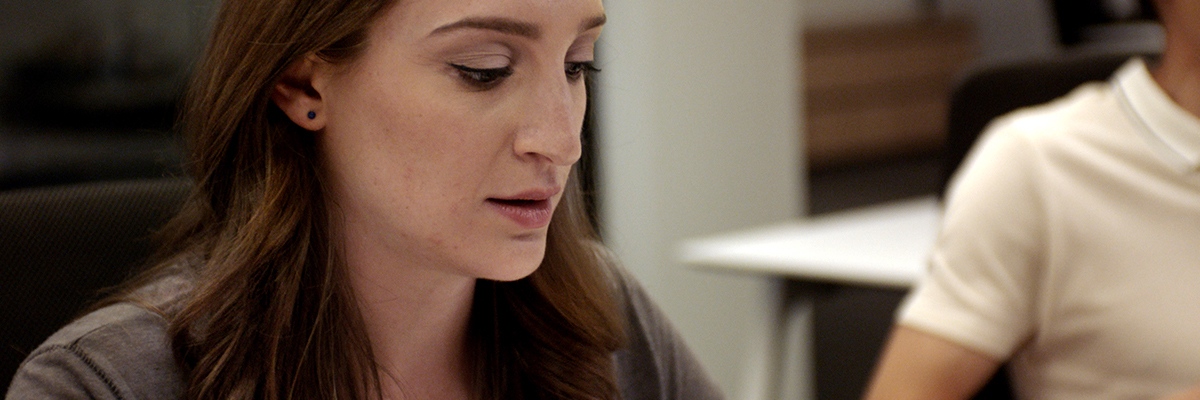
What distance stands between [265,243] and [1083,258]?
0.85 metres

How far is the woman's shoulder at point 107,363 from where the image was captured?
2.70 ft

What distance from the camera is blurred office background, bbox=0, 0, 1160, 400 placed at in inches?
94.2

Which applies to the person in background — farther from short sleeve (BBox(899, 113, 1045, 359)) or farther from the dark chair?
the dark chair

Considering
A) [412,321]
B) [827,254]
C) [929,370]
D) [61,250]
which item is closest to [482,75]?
[412,321]

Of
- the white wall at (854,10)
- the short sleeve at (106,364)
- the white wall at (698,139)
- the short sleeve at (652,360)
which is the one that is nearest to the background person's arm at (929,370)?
the short sleeve at (652,360)

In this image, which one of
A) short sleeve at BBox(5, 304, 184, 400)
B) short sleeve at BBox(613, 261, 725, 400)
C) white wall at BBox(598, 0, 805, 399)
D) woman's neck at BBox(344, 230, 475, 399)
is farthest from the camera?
white wall at BBox(598, 0, 805, 399)

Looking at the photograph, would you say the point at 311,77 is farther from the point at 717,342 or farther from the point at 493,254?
the point at 717,342

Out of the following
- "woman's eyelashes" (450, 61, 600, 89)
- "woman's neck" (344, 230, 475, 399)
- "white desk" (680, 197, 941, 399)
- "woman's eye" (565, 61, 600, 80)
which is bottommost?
"white desk" (680, 197, 941, 399)

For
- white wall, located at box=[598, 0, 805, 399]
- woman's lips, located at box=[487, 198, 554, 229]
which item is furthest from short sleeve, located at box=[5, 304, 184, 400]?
white wall, located at box=[598, 0, 805, 399]

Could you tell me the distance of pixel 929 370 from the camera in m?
1.28

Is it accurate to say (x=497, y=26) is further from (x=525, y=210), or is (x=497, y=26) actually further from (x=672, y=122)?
(x=672, y=122)

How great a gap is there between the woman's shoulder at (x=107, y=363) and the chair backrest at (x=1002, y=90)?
104 cm

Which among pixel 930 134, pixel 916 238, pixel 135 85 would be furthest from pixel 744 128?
pixel 930 134

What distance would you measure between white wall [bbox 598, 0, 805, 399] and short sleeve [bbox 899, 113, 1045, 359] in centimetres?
158
